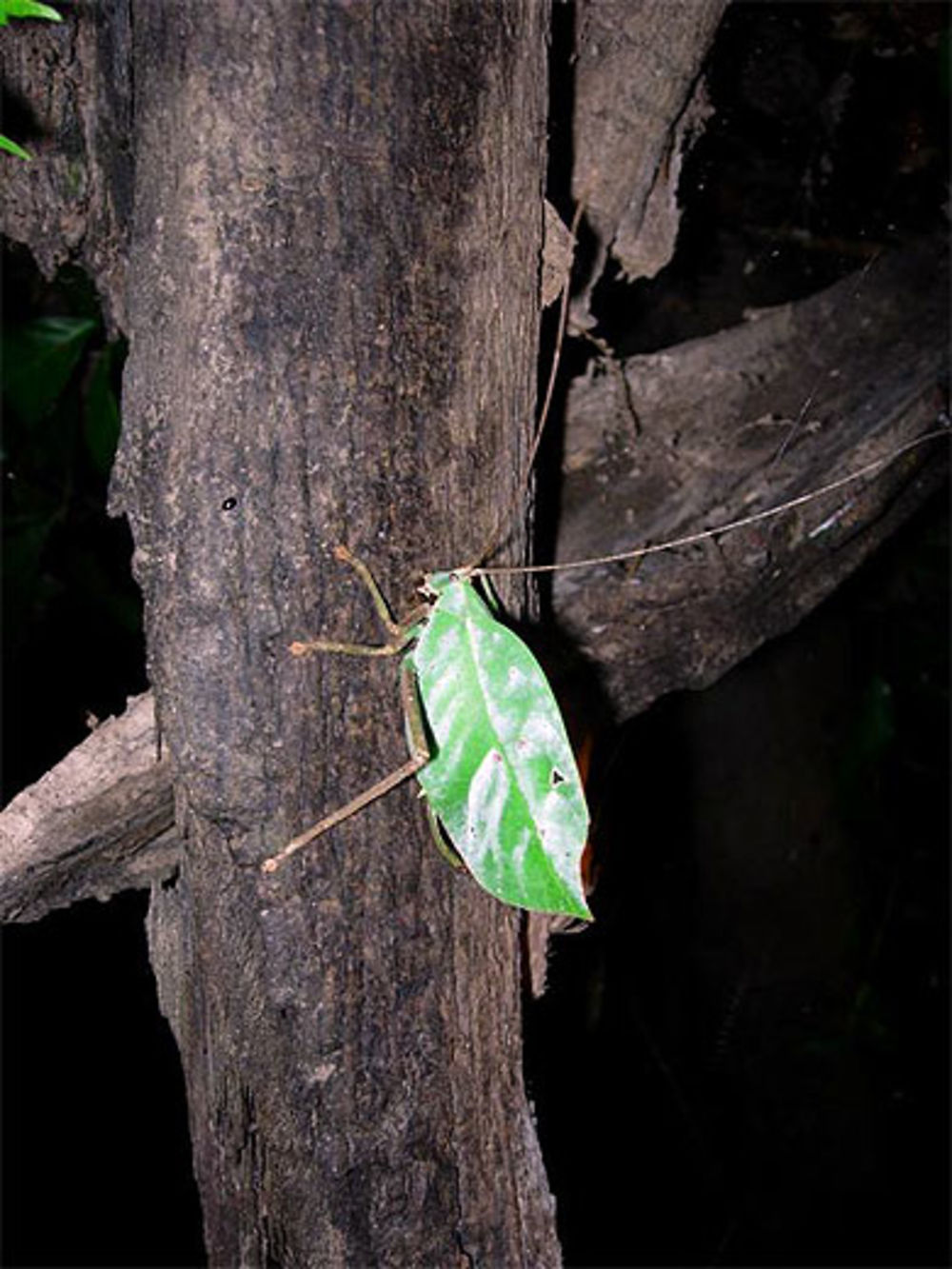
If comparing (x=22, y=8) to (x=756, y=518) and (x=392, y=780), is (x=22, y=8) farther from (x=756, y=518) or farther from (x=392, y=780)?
(x=756, y=518)

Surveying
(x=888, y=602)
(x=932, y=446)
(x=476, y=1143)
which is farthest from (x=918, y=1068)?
(x=476, y=1143)

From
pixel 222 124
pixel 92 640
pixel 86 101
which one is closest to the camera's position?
pixel 222 124

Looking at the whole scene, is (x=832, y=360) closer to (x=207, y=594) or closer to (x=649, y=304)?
(x=649, y=304)

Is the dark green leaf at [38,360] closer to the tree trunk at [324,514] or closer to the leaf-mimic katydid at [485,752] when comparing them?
the tree trunk at [324,514]

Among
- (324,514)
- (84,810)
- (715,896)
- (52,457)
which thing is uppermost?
(324,514)

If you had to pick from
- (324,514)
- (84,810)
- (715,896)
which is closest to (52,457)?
(84,810)

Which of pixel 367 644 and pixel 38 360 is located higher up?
pixel 38 360
